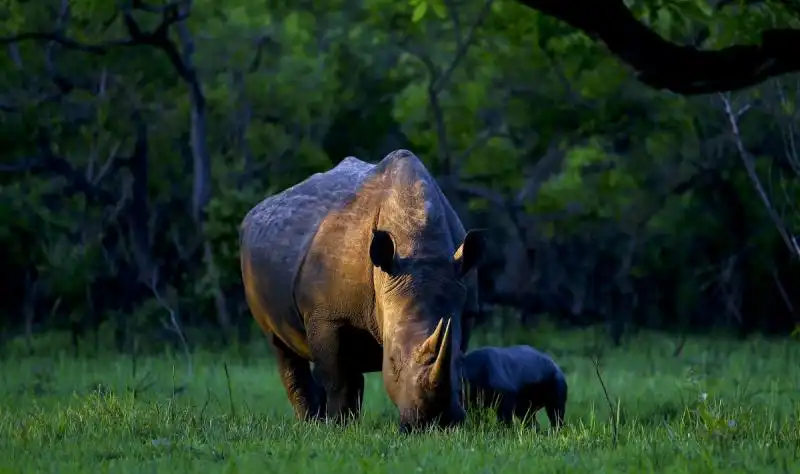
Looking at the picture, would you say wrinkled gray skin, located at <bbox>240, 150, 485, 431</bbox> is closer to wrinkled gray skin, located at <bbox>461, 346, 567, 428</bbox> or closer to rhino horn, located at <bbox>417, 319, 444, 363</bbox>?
rhino horn, located at <bbox>417, 319, 444, 363</bbox>

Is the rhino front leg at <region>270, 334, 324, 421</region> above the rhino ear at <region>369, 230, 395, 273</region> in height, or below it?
below

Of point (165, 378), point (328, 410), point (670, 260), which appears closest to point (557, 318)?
point (670, 260)

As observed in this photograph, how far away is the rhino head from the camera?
9539mm

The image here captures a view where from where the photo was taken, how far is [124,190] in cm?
2906

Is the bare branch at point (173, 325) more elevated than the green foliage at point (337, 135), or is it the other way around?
the green foliage at point (337, 135)

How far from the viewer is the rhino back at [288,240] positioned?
12.0 m

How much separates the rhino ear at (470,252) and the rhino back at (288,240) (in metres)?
1.69

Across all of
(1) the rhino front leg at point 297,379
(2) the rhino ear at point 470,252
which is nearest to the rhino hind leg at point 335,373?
(2) the rhino ear at point 470,252

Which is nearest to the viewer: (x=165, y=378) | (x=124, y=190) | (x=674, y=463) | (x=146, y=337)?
(x=674, y=463)

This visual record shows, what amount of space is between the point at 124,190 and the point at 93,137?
4.40 feet

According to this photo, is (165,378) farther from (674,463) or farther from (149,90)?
(149,90)

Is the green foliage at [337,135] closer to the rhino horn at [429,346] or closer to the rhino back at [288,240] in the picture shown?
the rhino back at [288,240]

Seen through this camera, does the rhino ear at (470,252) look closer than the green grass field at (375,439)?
No

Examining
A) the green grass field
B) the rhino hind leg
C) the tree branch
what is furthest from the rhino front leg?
the tree branch
